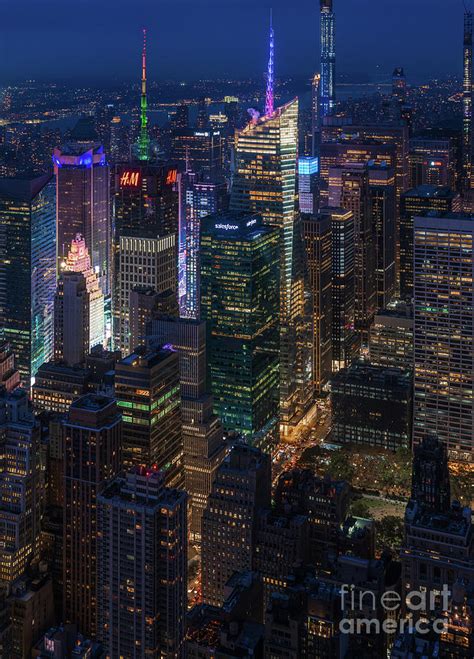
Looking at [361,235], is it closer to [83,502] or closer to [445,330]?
[445,330]

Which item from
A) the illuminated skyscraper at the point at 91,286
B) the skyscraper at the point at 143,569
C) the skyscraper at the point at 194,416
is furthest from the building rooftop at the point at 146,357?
the illuminated skyscraper at the point at 91,286

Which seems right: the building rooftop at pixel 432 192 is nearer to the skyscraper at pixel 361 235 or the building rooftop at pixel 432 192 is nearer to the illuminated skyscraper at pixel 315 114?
the skyscraper at pixel 361 235

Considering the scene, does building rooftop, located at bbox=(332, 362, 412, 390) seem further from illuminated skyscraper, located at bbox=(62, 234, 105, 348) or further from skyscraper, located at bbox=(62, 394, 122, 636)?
skyscraper, located at bbox=(62, 394, 122, 636)

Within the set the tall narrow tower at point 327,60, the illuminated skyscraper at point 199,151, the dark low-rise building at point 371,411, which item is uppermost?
the tall narrow tower at point 327,60

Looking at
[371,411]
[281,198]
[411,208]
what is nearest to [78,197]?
[281,198]

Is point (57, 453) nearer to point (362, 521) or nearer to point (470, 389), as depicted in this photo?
point (362, 521)

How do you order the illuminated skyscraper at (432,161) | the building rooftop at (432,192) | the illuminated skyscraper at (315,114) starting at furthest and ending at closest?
the illuminated skyscraper at (432,161) → the illuminated skyscraper at (315,114) → the building rooftop at (432,192)
